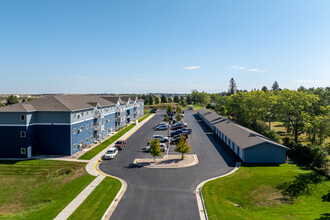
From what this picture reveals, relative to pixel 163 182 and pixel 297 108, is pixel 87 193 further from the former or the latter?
pixel 297 108

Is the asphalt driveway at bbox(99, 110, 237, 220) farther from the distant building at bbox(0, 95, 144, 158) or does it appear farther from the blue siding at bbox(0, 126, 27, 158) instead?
the blue siding at bbox(0, 126, 27, 158)

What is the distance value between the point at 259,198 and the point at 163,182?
1052 cm

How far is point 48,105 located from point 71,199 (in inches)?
926

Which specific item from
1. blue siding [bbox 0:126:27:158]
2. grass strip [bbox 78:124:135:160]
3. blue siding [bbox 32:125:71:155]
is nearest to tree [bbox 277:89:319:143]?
grass strip [bbox 78:124:135:160]

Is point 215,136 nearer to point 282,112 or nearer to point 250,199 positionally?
point 282,112

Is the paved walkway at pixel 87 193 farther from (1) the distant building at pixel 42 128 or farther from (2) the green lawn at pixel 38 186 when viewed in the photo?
(1) the distant building at pixel 42 128

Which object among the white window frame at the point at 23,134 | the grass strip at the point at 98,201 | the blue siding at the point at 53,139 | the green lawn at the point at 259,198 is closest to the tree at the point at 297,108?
the green lawn at the point at 259,198

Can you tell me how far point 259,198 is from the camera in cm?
2119

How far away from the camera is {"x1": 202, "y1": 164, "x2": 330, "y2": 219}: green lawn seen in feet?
59.0

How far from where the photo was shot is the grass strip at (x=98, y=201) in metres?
18.0

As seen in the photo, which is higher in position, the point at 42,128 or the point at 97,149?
the point at 42,128

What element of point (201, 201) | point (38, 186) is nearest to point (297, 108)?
point (201, 201)

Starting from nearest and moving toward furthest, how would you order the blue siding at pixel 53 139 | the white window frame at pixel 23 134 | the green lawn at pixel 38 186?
the green lawn at pixel 38 186 → the white window frame at pixel 23 134 → the blue siding at pixel 53 139

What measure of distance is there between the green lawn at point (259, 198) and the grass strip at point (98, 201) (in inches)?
377
